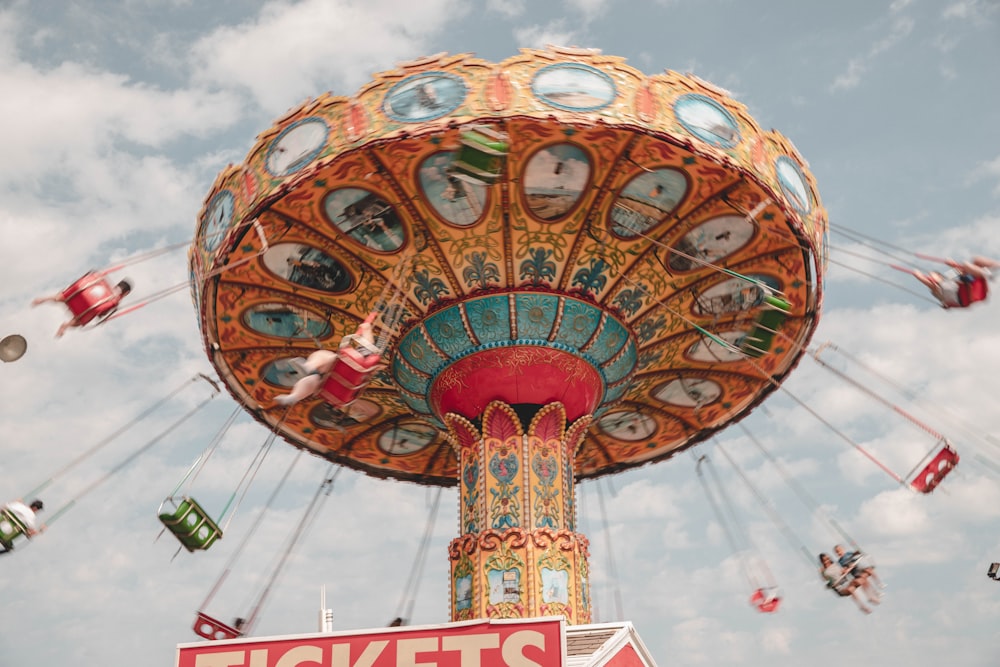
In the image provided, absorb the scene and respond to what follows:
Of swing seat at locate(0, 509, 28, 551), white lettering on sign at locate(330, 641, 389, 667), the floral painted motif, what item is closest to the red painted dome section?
the floral painted motif

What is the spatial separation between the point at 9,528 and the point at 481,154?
631 centimetres

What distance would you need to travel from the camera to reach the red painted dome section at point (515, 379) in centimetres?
1283

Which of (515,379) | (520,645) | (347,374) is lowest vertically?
(520,645)

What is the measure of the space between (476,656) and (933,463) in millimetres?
5467

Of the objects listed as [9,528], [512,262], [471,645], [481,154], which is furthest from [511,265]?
[9,528]

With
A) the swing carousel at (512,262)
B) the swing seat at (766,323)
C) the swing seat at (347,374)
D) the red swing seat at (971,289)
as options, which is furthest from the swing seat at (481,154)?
the red swing seat at (971,289)

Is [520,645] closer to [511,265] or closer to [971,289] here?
[511,265]

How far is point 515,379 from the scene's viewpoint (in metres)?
12.8

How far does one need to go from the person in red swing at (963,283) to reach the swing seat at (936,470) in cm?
161

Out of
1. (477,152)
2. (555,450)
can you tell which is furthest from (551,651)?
(477,152)

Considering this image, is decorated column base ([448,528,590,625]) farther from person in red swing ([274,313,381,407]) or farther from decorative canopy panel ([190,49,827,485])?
person in red swing ([274,313,381,407])

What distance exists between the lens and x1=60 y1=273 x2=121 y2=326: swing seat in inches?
420

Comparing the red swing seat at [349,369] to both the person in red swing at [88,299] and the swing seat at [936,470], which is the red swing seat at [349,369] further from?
the swing seat at [936,470]

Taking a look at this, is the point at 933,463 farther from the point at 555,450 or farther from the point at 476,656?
the point at 476,656
